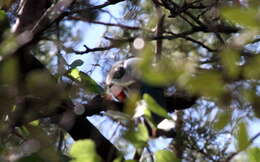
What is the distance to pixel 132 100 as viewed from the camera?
0.53 meters

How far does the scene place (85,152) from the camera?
2.13ft

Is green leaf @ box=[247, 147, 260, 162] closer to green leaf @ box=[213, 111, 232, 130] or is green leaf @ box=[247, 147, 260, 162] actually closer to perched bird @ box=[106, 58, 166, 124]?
green leaf @ box=[213, 111, 232, 130]

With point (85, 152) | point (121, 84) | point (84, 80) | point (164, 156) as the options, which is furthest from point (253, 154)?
point (121, 84)

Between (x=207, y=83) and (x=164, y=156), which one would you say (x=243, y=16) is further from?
(x=164, y=156)

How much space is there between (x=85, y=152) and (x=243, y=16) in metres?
0.33

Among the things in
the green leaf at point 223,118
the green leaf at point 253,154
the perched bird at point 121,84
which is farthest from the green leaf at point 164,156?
the perched bird at point 121,84

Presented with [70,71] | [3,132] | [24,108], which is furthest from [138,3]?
[3,132]

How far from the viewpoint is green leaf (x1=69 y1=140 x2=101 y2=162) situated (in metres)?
0.64

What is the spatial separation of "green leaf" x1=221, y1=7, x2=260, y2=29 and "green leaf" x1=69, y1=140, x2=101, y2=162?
31cm

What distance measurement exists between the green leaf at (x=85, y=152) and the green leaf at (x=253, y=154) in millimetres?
231

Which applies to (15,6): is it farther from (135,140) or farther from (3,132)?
(135,140)

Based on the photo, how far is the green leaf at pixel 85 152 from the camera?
0.64m

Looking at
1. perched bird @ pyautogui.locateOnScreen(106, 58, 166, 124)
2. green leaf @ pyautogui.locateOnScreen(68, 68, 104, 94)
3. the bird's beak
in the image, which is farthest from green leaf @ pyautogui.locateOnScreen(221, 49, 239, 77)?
the bird's beak

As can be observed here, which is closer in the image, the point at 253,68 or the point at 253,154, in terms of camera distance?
the point at 253,68
